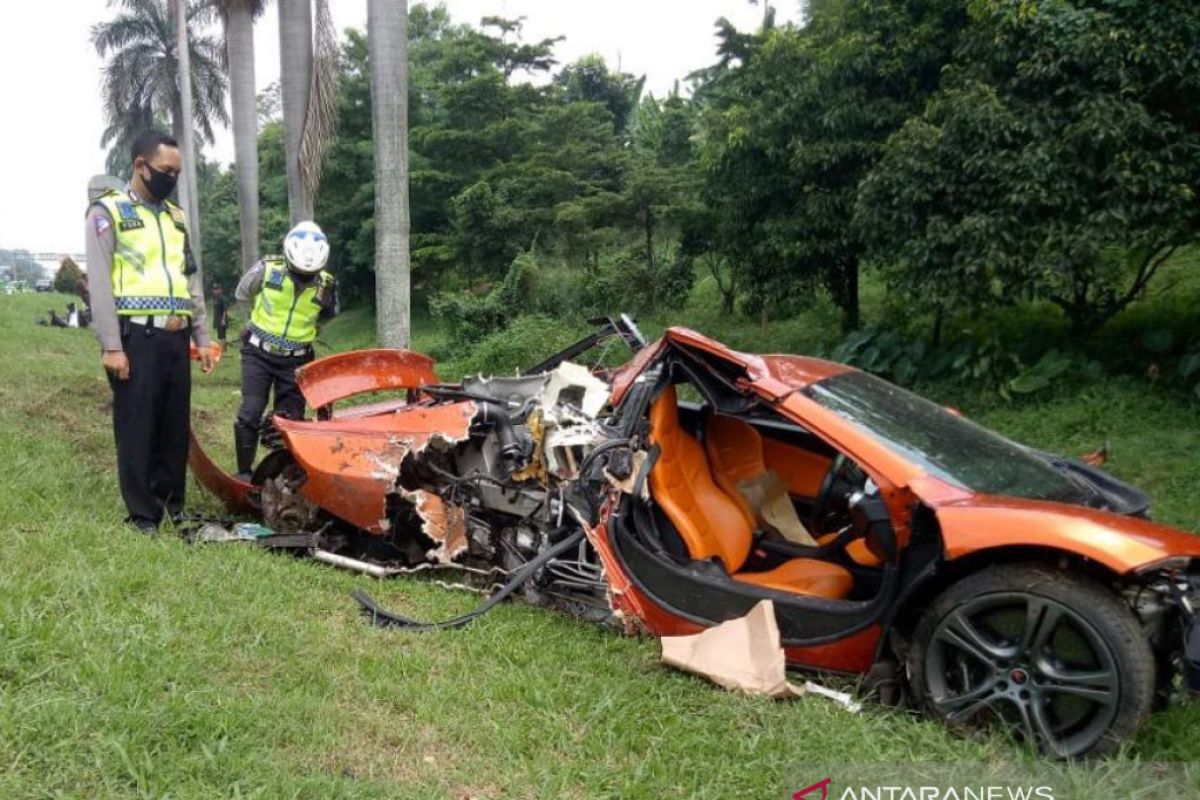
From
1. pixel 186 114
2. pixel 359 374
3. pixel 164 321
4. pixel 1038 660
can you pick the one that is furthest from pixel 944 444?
pixel 186 114

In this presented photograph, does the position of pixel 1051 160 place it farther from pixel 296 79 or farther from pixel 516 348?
pixel 296 79

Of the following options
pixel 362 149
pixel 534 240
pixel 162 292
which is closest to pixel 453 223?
pixel 534 240

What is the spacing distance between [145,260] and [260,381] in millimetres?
1123

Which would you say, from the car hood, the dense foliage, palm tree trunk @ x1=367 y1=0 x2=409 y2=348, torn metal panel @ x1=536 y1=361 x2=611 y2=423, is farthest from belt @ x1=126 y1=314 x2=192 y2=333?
the dense foliage

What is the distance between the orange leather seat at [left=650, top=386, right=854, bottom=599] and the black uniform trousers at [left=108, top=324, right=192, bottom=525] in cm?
250

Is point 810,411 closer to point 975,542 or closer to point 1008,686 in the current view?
point 975,542

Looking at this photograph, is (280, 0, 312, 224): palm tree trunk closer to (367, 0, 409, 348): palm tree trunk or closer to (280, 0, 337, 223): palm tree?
(280, 0, 337, 223): palm tree

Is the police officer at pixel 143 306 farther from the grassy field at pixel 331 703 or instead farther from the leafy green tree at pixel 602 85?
the leafy green tree at pixel 602 85

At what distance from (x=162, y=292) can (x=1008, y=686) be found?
13.1 feet

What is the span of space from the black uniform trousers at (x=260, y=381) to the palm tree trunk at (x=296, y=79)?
8.01 m

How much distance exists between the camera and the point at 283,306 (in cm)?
521

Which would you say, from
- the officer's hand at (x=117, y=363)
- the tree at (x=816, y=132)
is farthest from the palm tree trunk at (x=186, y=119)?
the officer's hand at (x=117, y=363)

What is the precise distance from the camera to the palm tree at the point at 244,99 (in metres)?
18.0

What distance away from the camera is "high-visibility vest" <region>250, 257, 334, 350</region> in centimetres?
519
